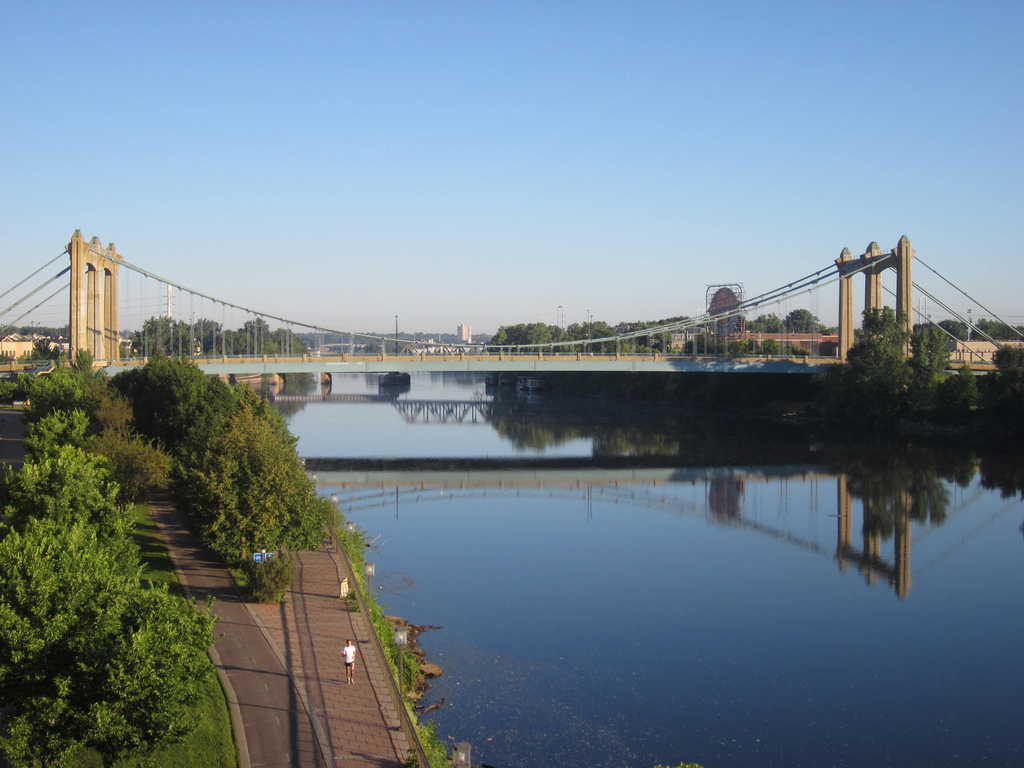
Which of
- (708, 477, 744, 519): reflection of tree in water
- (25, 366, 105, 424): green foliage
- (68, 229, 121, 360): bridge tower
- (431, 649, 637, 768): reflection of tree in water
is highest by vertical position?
(68, 229, 121, 360): bridge tower

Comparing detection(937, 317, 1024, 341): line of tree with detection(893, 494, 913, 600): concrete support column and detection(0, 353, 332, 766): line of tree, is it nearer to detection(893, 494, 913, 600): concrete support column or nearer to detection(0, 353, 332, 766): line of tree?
detection(893, 494, 913, 600): concrete support column

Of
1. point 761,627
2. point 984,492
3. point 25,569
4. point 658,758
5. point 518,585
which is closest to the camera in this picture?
point 25,569

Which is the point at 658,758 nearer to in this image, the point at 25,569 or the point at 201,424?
the point at 25,569

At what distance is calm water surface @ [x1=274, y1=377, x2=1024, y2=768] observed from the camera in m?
11.4

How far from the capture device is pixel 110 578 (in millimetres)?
8938

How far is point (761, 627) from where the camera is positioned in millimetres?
15516

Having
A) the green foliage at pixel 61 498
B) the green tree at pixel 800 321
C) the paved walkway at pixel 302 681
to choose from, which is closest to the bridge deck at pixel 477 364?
the paved walkway at pixel 302 681

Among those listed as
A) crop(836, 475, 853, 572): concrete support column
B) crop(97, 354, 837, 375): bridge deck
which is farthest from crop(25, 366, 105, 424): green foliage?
crop(836, 475, 853, 572): concrete support column

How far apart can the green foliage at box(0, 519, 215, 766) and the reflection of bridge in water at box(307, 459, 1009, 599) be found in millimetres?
12537

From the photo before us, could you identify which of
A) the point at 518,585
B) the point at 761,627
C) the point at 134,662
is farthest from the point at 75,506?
the point at 761,627

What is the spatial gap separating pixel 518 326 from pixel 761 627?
87362 mm

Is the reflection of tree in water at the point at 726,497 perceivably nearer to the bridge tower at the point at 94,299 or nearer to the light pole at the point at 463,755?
the light pole at the point at 463,755

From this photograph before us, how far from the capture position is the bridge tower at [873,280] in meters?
44.6

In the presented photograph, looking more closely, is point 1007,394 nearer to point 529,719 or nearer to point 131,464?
point 529,719
